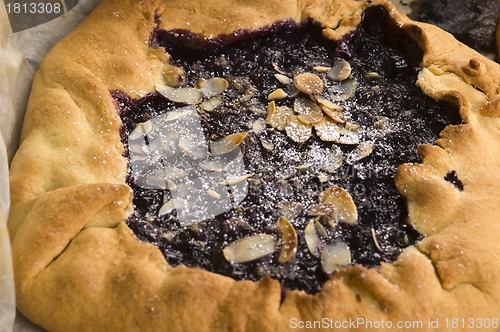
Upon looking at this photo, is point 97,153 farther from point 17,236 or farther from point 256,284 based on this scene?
point 256,284

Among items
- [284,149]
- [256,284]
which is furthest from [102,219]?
[284,149]

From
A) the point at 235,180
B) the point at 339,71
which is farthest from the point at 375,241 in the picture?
the point at 339,71

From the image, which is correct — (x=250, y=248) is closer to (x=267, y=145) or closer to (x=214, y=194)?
(x=214, y=194)

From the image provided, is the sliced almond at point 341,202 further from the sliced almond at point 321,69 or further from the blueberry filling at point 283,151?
the sliced almond at point 321,69

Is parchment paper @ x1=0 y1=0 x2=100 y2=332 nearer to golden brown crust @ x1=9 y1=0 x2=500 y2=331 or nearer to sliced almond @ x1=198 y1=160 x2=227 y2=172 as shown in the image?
golden brown crust @ x1=9 y1=0 x2=500 y2=331

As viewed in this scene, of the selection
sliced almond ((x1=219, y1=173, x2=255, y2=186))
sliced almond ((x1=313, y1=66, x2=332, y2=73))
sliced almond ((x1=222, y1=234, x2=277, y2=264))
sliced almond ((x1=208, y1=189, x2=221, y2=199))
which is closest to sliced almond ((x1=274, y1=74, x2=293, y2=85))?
sliced almond ((x1=313, y1=66, x2=332, y2=73))

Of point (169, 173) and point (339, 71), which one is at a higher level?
point (339, 71)
